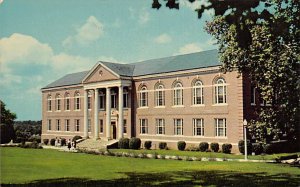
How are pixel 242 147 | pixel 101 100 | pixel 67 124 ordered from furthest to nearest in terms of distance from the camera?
pixel 67 124, pixel 101 100, pixel 242 147

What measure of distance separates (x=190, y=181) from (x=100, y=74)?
3710 cm

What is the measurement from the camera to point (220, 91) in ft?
134

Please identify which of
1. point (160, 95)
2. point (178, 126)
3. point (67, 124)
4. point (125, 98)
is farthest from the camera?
→ point (67, 124)

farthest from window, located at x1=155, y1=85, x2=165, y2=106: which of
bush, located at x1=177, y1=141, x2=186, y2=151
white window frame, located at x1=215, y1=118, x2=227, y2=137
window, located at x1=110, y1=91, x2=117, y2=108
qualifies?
white window frame, located at x1=215, y1=118, x2=227, y2=137

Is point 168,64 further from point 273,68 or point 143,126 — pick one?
point 273,68

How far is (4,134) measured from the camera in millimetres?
66938

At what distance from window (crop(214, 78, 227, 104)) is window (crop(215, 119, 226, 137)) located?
6.08ft

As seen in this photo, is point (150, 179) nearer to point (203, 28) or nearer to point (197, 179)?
point (197, 179)

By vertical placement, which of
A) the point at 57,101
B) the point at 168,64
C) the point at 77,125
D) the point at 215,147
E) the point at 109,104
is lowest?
the point at 215,147

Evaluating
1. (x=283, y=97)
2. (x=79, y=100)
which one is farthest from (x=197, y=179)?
(x=79, y=100)

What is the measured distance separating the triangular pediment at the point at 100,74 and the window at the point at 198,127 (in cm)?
1190

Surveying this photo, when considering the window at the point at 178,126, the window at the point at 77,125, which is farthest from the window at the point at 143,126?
the window at the point at 77,125

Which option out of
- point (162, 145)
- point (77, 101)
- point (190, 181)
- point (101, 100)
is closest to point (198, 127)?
point (162, 145)

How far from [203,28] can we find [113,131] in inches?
1122
